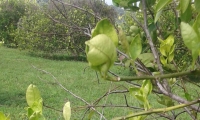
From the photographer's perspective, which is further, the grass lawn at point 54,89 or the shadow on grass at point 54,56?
the shadow on grass at point 54,56

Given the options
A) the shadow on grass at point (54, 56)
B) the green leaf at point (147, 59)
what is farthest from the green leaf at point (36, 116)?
the shadow on grass at point (54, 56)

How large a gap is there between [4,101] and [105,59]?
437 cm

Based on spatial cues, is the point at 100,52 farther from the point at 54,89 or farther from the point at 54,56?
the point at 54,56

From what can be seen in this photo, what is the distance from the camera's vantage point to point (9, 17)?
37.7 ft

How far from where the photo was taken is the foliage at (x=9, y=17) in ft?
36.4

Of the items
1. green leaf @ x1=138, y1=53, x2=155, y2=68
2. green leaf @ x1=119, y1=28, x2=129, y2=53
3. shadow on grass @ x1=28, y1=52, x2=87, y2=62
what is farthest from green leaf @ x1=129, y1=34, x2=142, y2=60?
shadow on grass @ x1=28, y1=52, x2=87, y2=62

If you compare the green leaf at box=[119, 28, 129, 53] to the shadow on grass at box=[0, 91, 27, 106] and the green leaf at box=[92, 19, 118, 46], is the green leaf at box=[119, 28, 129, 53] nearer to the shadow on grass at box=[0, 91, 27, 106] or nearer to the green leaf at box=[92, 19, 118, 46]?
the green leaf at box=[92, 19, 118, 46]

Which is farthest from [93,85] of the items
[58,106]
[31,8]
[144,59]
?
[31,8]

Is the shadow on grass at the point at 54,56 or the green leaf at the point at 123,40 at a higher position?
the green leaf at the point at 123,40

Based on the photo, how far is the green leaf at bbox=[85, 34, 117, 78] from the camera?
0.28 metres

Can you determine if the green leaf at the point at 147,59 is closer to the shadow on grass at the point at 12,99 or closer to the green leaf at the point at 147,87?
the green leaf at the point at 147,87

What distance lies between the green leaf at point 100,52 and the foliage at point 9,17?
10651mm

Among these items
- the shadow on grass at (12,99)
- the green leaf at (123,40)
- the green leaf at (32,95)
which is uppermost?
the green leaf at (123,40)

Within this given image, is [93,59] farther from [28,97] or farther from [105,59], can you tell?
[28,97]
